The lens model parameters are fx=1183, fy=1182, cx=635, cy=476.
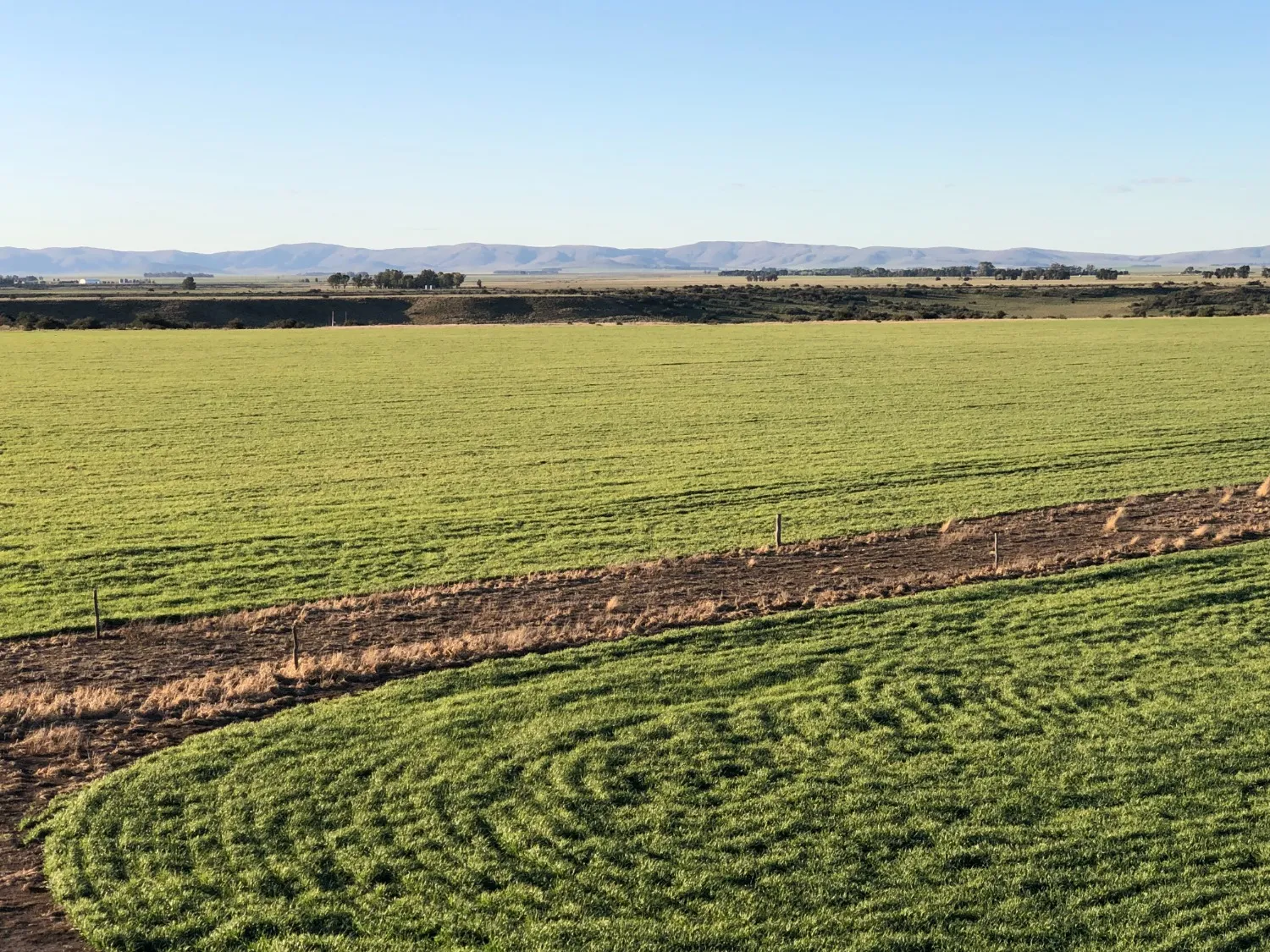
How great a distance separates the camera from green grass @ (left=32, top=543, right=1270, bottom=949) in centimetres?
1065

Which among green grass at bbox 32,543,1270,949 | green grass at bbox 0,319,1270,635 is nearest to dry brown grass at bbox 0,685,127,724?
green grass at bbox 32,543,1270,949

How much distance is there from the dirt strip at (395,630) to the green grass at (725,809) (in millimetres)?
782

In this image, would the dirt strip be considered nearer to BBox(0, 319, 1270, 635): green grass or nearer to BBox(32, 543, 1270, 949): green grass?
BBox(32, 543, 1270, 949): green grass

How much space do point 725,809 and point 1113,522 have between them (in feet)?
61.5

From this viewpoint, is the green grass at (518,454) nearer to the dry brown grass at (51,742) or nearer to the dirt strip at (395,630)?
the dirt strip at (395,630)

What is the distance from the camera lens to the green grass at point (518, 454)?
25734 millimetres

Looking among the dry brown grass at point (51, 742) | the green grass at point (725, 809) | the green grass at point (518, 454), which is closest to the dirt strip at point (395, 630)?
the dry brown grass at point (51, 742)

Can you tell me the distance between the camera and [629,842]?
39.7ft

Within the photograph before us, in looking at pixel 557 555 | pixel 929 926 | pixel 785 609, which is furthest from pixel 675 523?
pixel 929 926

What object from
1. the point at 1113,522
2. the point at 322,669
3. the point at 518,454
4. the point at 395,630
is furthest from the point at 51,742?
the point at 518,454

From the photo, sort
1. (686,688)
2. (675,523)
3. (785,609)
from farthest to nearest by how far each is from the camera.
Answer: (675,523) < (785,609) < (686,688)

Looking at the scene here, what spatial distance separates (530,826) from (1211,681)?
10502mm

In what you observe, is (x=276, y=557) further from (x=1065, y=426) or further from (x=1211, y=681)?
(x=1065, y=426)

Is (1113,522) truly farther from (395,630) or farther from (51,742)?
(51,742)
